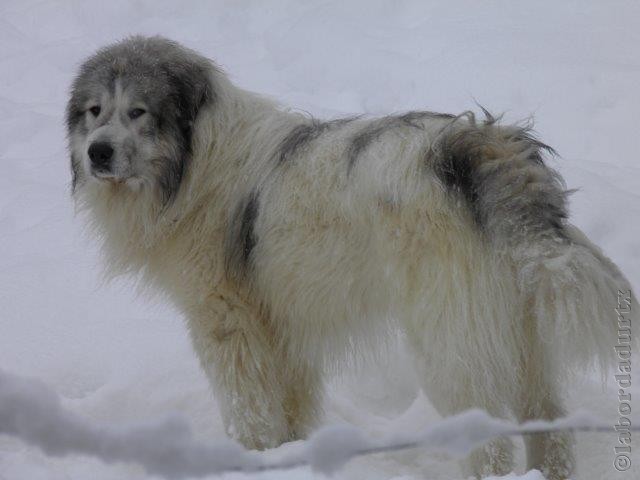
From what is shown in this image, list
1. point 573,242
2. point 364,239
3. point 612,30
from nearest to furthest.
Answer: point 573,242
point 364,239
point 612,30

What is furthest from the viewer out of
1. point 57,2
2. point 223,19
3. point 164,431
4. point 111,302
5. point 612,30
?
point 57,2

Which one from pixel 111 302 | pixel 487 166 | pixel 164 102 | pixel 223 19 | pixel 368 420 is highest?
pixel 223 19

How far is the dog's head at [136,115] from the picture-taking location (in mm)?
3775

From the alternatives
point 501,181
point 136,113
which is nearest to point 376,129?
point 501,181

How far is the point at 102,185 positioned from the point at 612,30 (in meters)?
7.30

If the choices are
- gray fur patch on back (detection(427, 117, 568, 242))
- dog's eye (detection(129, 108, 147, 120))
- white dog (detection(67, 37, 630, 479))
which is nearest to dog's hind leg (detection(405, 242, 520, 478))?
white dog (detection(67, 37, 630, 479))

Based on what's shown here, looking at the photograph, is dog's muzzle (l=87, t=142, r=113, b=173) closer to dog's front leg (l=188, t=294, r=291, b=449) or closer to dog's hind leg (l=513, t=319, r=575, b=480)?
dog's front leg (l=188, t=294, r=291, b=449)

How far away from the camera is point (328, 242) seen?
131 inches

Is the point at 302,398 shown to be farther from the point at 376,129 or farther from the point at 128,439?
the point at 128,439

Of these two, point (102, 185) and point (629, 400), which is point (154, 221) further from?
point (629, 400)

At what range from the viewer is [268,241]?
11.6ft

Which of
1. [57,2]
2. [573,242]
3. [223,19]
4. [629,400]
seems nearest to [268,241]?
[573,242]

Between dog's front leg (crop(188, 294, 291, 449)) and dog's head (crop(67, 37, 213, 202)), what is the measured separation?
626 millimetres

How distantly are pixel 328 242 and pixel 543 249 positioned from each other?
86 centimetres
